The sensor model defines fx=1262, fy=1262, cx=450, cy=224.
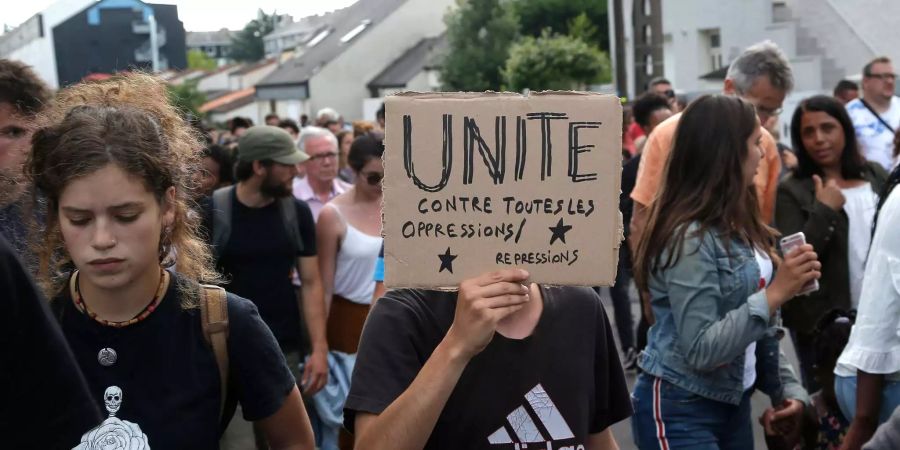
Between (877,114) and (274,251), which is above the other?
(877,114)

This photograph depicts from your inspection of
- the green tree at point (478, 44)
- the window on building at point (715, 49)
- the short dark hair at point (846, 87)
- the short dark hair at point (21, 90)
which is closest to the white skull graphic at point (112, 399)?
the short dark hair at point (21, 90)

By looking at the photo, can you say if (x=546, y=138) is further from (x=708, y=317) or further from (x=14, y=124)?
(x=14, y=124)

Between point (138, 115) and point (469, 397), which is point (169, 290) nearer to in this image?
point (138, 115)

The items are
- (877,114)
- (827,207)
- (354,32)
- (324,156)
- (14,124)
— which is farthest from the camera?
(354,32)

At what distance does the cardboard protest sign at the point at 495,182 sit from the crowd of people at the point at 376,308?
83 millimetres

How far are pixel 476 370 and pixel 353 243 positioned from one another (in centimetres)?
342

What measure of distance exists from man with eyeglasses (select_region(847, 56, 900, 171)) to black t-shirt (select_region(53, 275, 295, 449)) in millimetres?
5905

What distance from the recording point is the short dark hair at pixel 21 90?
145 inches

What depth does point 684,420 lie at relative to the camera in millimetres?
4020

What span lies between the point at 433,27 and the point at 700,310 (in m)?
77.0

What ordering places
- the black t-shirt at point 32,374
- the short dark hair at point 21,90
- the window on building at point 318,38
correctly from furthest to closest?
the window on building at point 318,38 < the short dark hair at point 21,90 < the black t-shirt at point 32,374

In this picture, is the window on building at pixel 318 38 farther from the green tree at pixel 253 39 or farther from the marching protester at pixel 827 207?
the marching protester at pixel 827 207

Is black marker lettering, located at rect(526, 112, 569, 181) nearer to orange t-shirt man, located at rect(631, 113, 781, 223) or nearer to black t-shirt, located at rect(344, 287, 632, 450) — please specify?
black t-shirt, located at rect(344, 287, 632, 450)

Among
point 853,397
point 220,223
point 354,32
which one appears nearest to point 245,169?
point 220,223
